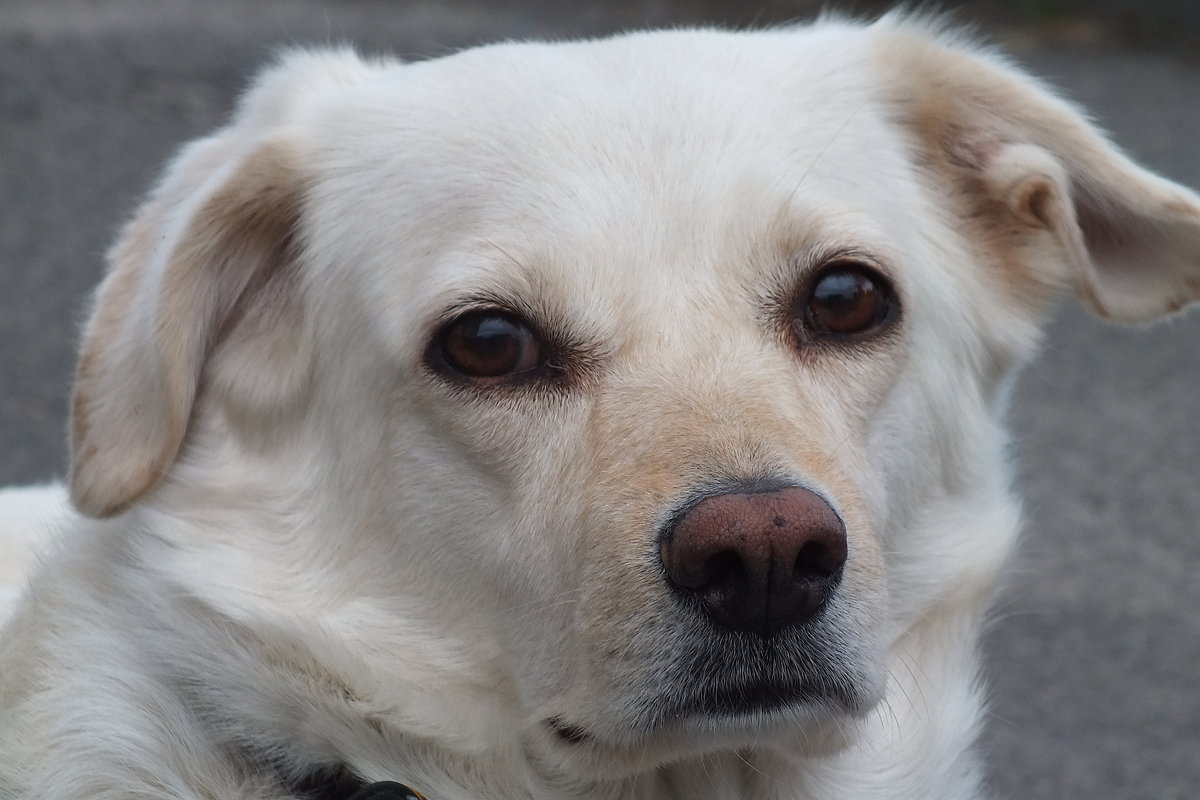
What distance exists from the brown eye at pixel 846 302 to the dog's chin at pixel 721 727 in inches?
27.4

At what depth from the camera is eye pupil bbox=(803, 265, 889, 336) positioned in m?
2.66

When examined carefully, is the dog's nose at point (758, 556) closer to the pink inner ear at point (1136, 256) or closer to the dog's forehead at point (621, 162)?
the dog's forehead at point (621, 162)

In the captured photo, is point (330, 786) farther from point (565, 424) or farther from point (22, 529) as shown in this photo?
point (22, 529)

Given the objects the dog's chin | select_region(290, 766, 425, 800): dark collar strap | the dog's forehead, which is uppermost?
the dog's forehead

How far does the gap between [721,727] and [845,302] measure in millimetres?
853

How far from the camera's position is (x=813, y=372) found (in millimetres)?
2613

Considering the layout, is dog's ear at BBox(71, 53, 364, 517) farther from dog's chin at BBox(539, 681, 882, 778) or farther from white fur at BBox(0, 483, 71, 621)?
dog's chin at BBox(539, 681, 882, 778)

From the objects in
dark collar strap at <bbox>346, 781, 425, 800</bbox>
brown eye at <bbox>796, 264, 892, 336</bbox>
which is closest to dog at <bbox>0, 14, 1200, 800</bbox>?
brown eye at <bbox>796, 264, 892, 336</bbox>

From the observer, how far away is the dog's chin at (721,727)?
2.30 meters

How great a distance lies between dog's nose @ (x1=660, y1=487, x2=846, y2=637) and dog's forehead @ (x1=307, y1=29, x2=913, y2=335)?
51cm

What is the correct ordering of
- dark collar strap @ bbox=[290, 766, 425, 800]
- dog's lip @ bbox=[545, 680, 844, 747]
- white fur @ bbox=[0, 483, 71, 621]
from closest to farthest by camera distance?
dog's lip @ bbox=[545, 680, 844, 747] < dark collar strap @ bbox=[290, 766, 425, 800] < white fur @ bbox=[0, 483, 71, 621]

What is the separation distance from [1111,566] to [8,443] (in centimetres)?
496

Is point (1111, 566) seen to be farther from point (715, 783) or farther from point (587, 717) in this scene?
point (587, 717)

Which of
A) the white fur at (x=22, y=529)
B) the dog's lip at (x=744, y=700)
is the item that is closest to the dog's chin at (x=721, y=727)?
the dog's lip at (x=744, y=700)
